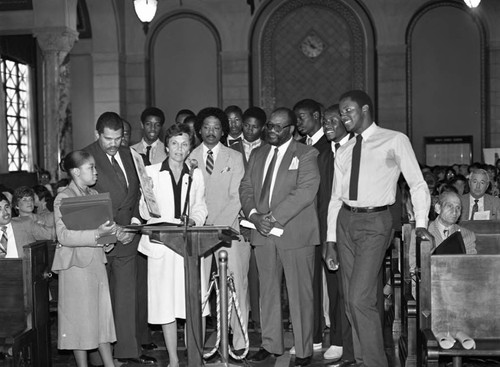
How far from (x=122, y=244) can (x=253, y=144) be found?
1.80 m

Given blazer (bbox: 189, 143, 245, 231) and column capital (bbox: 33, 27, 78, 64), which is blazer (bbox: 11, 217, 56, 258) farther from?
column capital (bbox: 33, 27, 78, 64)

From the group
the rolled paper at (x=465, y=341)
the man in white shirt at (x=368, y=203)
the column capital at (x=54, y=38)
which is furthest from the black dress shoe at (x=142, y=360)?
the column capital at (x=54, y=38)

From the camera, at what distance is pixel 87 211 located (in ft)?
16.2

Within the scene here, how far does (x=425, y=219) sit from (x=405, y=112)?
35.7ft

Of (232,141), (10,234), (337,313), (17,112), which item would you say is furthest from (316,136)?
(17,112)

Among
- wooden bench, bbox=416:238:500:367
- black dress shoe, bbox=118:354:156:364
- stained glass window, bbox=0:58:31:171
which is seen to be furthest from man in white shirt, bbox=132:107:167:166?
stained glass window, bbox=0:58:31:171

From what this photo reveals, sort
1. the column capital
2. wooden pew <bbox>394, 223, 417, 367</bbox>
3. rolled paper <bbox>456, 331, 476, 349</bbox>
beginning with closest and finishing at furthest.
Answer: rolled paper <bbox>456, 331, 476, 349</bbox> < wooden pew <bbox>394, 223, 417, 367</bbox> < the column capital

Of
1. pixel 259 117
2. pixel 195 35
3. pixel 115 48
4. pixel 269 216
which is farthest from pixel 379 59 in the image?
pixel 269 216

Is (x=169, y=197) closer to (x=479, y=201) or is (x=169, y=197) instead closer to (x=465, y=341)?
(x=465, y=341)

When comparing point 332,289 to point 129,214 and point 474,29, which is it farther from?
point 474,29

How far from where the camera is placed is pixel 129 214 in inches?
227

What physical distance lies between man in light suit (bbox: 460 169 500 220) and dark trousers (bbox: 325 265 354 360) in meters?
2.15

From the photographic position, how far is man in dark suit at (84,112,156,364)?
561cm

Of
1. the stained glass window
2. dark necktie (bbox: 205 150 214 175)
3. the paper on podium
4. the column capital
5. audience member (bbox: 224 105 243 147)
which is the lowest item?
the paper on podium
